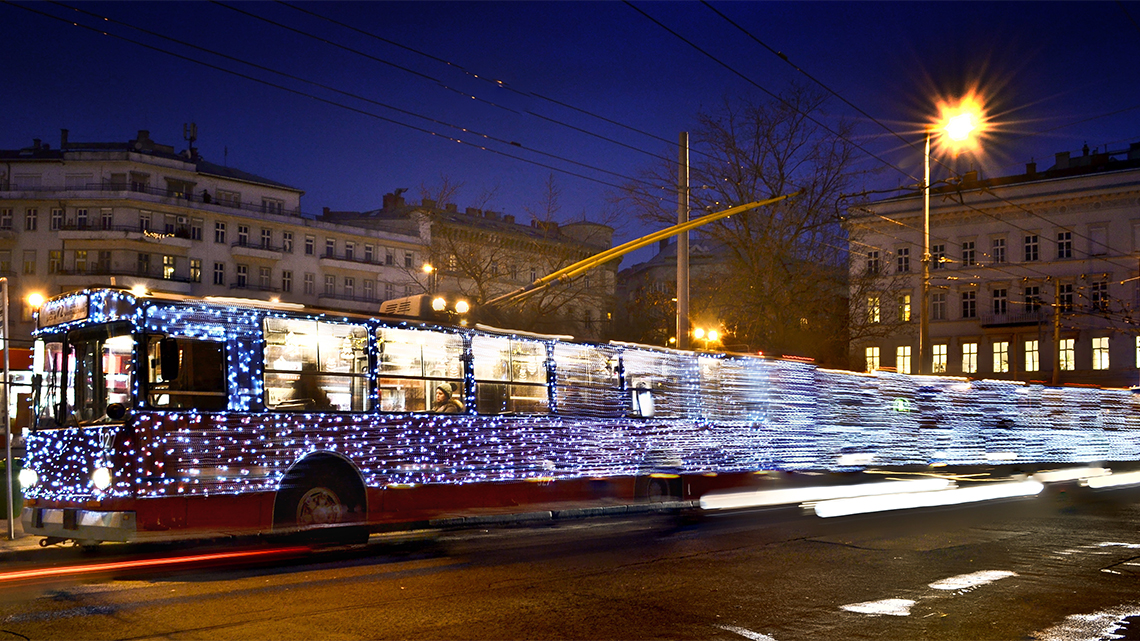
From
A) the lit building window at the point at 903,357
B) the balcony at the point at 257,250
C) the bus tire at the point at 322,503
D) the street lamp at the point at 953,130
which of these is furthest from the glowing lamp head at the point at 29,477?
the lit building window at the point at 903,357

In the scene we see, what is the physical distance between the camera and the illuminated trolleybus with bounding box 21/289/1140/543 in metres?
11.1

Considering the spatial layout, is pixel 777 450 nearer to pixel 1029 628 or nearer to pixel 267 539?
pixel 267 539

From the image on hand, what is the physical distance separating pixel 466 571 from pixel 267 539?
11.3ft

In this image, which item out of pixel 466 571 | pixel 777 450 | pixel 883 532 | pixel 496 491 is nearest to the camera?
pixel 466 571

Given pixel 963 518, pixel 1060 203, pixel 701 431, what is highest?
pixel 1060 203

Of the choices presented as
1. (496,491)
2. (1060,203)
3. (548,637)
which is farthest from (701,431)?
(1060,203)

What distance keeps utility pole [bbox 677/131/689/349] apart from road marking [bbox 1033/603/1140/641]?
1484cm

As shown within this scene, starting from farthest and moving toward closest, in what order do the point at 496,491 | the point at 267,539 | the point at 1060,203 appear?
the point at 1060,203
the point at 496,491
the point at 267,539

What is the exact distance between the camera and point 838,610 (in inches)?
322

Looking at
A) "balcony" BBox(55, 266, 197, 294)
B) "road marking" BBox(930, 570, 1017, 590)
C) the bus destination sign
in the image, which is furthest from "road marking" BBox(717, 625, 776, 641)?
"balcony" BBox(55, 266, 197, 294)

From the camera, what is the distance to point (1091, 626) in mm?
7672

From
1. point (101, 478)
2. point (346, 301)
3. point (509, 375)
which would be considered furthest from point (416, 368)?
point (346, 301)

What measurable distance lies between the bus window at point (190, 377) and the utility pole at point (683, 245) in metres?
12.9

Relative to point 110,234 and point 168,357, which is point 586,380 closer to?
point 168,357
